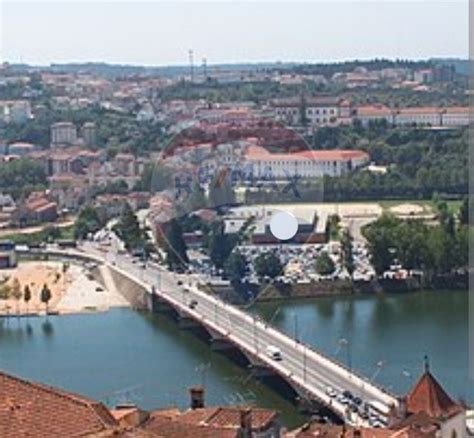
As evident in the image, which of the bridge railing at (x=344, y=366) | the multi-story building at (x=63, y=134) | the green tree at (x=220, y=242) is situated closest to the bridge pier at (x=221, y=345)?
the bridge railing at (x=344, y=366)

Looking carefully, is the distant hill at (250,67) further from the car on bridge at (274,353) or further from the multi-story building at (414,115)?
the car on bridge at (274,353)

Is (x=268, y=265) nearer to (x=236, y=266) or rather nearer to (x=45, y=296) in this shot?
(x=236, y=266)

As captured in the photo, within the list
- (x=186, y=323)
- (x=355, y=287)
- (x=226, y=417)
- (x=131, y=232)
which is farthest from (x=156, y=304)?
(x=226, y=417)

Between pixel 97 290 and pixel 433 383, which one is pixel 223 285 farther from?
pixel 433 383

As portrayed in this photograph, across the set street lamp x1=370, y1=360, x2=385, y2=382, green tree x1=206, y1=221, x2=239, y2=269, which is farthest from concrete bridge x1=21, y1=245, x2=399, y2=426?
green tree x1=206, y1=221, x2=239, y2=269

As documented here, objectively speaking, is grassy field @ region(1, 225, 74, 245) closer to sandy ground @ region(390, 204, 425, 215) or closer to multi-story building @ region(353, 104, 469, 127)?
sandy ground @ region(390, 204, 425, 215)

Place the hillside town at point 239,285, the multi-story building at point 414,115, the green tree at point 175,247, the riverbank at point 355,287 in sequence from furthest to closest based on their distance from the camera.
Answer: the multi-story building at point 414,115 < the riverbank at point 355,287 < the green tree at point 175,247 < the hillside town at point 239,285

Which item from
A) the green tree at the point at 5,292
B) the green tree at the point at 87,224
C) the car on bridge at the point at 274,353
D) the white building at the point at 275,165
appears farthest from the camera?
the green tree at the point at 87,224
